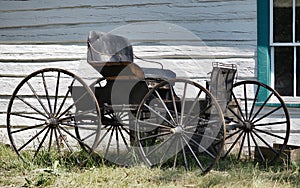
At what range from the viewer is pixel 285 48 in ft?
19.0

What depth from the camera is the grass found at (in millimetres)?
4328

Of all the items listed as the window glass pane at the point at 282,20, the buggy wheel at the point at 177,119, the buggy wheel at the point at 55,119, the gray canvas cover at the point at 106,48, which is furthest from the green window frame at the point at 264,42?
the buggy wheel at the point at 55,119

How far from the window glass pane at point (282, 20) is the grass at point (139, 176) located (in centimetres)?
160

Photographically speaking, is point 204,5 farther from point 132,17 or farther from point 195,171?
point 195,171

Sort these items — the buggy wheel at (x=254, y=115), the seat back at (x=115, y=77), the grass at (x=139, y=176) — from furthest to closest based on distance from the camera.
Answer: the buggy wheel at (x=254, y=115) < the seat back at (x=115, y=77) < the grass at (x=139, y=176)

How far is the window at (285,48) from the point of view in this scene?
18.9 ft

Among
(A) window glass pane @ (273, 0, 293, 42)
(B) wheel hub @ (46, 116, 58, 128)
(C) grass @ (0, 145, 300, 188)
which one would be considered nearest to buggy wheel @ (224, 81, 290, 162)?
(C) grass @ (0, 145, 300, 188)

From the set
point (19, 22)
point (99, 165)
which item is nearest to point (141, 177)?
point (99, 165)

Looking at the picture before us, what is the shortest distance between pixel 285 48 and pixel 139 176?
2.46 m

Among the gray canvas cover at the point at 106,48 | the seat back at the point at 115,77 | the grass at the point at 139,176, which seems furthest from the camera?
the gray canvas cover at the point at 106,48

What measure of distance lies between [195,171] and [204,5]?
2.19 meters

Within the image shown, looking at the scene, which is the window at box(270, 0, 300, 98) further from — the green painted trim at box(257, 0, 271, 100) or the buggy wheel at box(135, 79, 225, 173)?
the buggy wheel at box(135, 79, 225, 173)

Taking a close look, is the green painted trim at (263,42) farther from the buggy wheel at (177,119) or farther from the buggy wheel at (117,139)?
the buggy wheel at (117,139)

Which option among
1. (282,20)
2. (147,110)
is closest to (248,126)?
(147,110)
